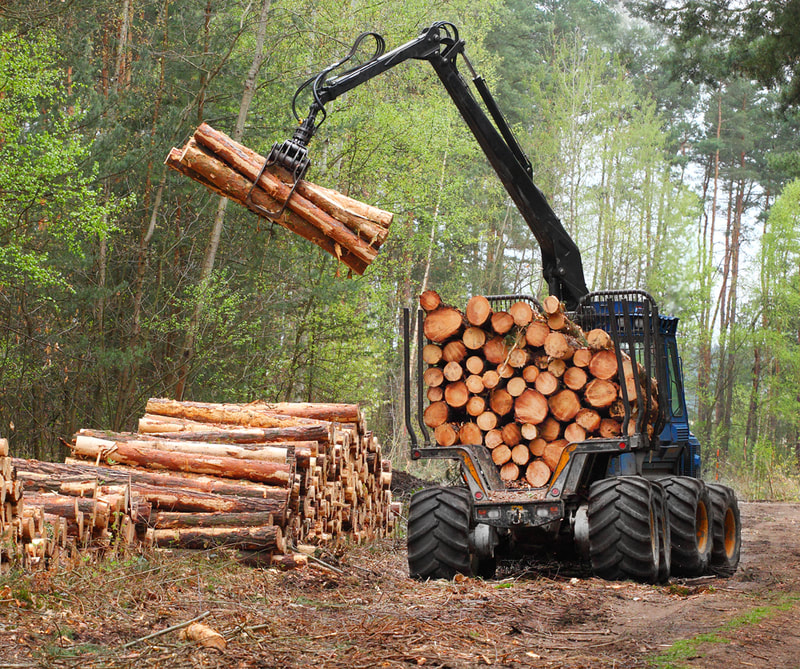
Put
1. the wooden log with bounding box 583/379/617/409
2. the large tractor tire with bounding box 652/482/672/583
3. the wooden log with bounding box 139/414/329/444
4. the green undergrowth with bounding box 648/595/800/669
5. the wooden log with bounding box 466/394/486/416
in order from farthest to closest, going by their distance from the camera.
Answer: the wooden log with bounding box 139/414/329/444 < the wooden log with bounding box 466/394/486/416 < the wooden log with bounding box 583/379/617/409 < the large tractor tire with bounding box 652/482/672/583 < the green undergrowth with bounding box 648/595/800/669

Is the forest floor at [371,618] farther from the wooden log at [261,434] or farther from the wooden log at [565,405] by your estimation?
the wooden log at [261,434]

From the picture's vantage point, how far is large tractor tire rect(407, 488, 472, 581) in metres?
8.23

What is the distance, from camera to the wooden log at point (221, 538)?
8.01 meters

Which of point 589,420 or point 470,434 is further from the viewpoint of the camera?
point 470,434

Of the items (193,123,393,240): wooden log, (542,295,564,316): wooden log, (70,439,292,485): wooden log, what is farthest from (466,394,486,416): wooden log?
(193,123,393,240): wooden log

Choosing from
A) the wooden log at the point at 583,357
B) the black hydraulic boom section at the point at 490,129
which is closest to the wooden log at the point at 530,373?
the wooden log at the point at 583,357

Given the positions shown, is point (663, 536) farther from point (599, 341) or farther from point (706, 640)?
point (706, 640)

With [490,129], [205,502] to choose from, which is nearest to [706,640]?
[205,502]

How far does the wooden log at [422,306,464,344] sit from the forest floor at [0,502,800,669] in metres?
2.34

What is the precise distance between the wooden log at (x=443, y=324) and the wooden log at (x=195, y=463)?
1.91 meters

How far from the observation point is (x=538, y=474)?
8.66 m

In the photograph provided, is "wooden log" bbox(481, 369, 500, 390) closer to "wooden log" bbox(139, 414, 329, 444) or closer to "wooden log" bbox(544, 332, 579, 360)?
"wooden log" bbox(544, 332, 579, 360)

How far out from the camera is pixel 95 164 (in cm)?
1370

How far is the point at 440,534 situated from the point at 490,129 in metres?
4.22
